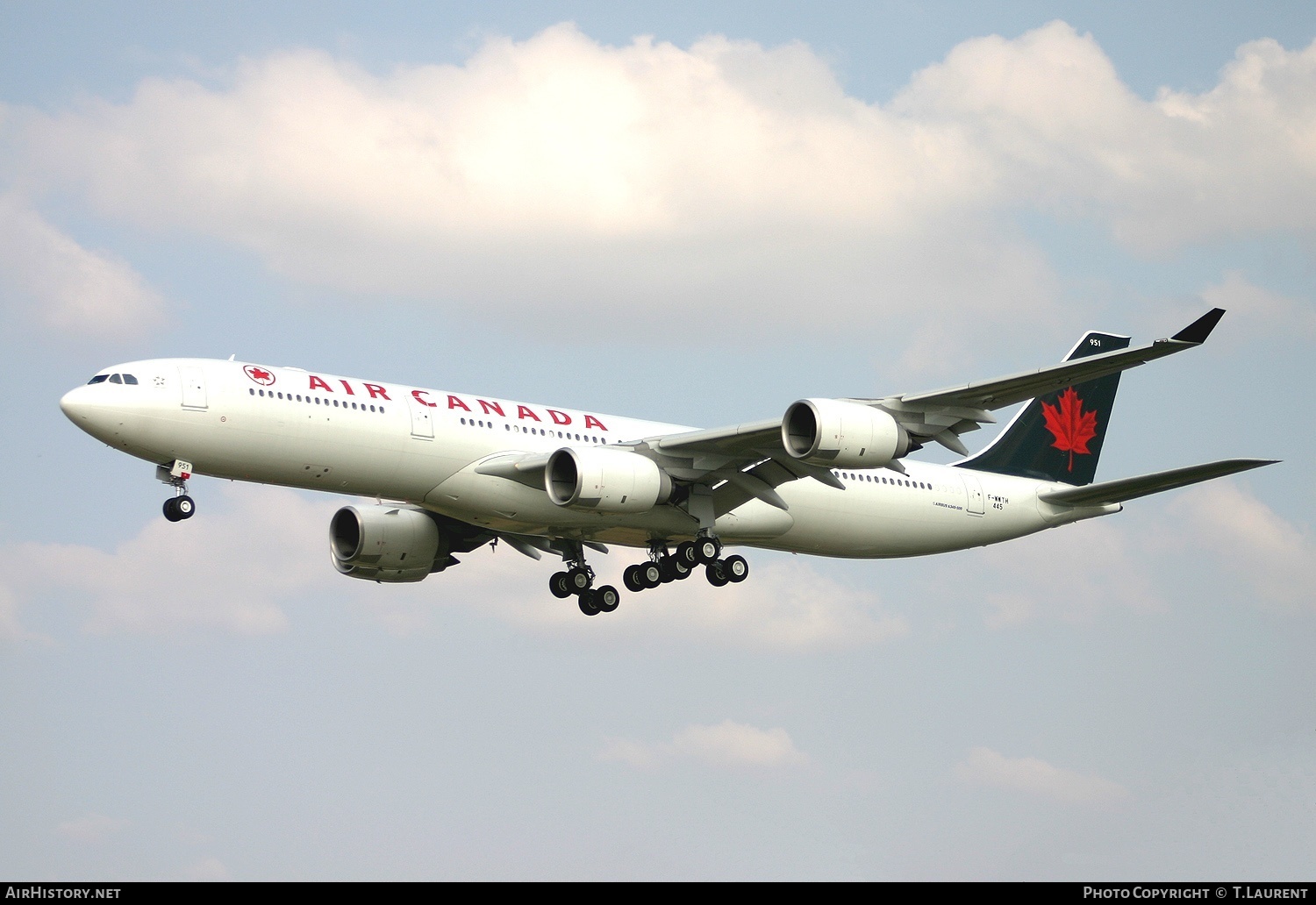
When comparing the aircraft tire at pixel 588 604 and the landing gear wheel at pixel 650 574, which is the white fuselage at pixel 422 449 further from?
the aircraft tire at pixel 588 604

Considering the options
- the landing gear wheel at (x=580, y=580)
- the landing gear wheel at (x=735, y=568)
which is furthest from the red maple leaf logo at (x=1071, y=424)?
the landing gear wheel at (x=580, y=580)

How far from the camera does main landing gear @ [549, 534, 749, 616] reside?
41125 millimetres

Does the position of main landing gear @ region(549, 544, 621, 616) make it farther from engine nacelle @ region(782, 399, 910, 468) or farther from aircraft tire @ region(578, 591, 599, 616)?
engine nacelle @ region(782, 399, 910, 468)

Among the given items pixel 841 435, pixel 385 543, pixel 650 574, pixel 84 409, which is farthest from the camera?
pixel 385 543

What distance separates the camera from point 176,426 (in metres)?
34.9

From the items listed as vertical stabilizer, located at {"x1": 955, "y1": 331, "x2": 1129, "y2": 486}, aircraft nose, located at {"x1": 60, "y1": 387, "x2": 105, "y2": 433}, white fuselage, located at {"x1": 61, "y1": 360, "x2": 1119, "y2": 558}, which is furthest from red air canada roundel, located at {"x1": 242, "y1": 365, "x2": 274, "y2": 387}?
vertical stabilizer, located at {"x1": 955, "y1": 331, "x2": 1129, "y2": 486}

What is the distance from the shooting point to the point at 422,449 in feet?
122

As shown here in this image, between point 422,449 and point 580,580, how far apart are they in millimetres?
8694

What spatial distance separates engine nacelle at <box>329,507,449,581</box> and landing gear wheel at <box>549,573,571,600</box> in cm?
319

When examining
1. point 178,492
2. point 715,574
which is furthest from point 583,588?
point 178,492

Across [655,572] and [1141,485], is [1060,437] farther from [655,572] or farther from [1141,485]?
[655,572]

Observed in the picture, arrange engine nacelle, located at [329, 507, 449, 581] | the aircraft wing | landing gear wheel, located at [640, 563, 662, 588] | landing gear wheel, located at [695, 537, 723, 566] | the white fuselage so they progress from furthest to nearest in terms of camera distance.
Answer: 1. engine nacelle, located at [329, 507, 449, 581]
2. landing gear wheel, located at [640, 563, 662, 588]
3. landing gear wheel, located at [695, 537, 723, 566]
4. the white fuselage
5. the aircraft wing

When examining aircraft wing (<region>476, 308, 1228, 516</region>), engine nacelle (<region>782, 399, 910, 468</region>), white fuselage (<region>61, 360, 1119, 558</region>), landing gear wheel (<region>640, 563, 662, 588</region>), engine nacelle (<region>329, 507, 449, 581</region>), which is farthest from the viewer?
engine nacelle (<region>329, 507, 449, 581</region>)
